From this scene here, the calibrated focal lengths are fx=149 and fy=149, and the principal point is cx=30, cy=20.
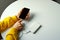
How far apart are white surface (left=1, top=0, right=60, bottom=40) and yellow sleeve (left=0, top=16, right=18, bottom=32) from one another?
0.18ft

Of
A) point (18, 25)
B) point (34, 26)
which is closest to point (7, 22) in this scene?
point (18, 25)

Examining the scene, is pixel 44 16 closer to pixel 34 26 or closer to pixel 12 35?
pixel 34 26

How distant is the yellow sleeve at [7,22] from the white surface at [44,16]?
2.2 inches

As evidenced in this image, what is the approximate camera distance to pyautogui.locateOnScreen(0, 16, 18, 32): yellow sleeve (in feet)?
3.75

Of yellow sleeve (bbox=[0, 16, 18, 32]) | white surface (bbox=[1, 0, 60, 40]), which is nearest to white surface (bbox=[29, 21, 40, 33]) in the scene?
white surface (bbox=[1, 0, 60, 40])

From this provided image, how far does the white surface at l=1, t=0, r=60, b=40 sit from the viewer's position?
1052 mm

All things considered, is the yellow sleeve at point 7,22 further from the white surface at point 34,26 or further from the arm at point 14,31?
the white surface at point 34,26

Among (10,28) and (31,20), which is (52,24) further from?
(10,28)

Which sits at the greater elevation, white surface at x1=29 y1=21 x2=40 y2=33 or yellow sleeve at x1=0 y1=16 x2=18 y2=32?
yellow sleeve at x1=0 y1=16 x2=18 y2=32

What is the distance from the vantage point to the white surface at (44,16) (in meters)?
1.05

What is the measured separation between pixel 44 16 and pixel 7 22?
0.29 m

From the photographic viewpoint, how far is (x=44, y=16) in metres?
1.16

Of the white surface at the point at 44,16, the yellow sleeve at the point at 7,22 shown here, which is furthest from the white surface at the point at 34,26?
the yellow sleeve at the point at 7,22

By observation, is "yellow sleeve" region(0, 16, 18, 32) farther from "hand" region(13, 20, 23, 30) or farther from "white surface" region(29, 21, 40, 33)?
"white surface" region(29, 21, 40, 33)
